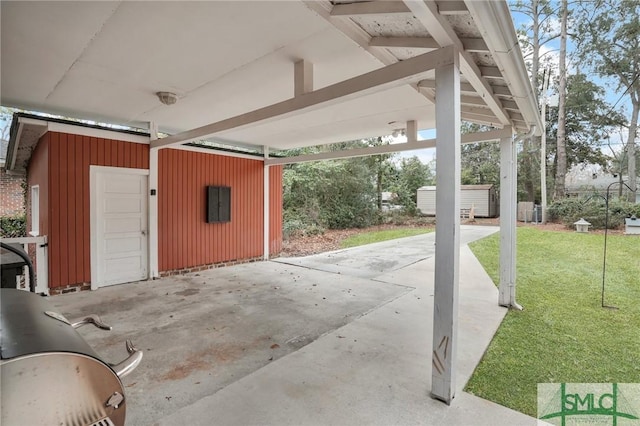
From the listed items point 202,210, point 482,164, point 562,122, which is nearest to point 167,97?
point 202,210

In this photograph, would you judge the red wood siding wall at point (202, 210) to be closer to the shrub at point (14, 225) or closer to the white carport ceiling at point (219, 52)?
Result: the white carport ceiling at point (219, 52)

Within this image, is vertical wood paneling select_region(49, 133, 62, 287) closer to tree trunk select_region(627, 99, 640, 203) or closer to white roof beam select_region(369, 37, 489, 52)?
white roof beam select_region(369, 37, 489, 52)

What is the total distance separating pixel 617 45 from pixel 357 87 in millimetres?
17002

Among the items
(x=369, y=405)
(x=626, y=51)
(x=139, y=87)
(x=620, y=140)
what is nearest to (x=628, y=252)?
(x=369, y=405)

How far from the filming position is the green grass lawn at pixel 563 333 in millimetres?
2459

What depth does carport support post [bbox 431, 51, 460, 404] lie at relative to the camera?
2.15 meters

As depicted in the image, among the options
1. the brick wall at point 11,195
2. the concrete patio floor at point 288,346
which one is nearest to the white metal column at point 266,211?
the concrete patio floor at point 288,346

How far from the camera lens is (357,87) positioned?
8.93 feet

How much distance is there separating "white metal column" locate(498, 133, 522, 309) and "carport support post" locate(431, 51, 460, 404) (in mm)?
2375

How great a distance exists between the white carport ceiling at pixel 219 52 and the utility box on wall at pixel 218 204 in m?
2.13

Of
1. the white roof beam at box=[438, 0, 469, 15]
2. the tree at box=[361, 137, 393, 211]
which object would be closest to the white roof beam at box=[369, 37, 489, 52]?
the white roof beam at box=[438, 0, 469, 15]

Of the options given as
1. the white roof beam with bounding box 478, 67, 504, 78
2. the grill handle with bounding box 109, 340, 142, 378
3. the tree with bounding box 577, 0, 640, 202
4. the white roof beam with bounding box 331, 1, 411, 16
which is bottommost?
the grill handle with bounding box 109, 340, 142, 378

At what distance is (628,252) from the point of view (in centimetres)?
718

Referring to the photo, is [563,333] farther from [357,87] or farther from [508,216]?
[357,87]
